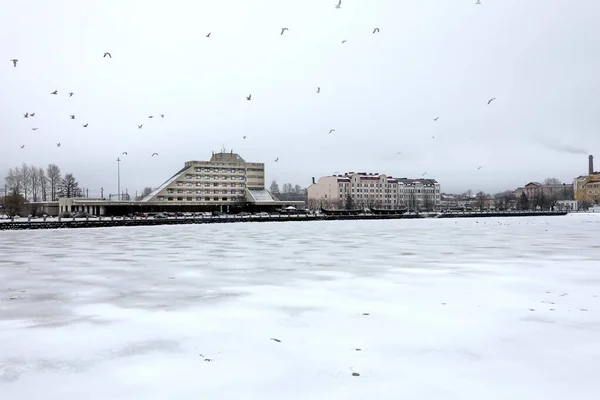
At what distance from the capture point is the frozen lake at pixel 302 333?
5.57 meters

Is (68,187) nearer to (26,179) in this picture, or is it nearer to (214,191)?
(26,179)

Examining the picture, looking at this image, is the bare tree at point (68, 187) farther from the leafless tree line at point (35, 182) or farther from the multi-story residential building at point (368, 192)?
the multi-story residential building at point (368, 192)

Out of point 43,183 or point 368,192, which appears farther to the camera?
point 368,192

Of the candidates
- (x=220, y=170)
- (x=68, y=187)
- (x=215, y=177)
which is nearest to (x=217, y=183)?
(x=215, y=177)

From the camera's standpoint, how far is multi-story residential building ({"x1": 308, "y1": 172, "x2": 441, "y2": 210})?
505 feet

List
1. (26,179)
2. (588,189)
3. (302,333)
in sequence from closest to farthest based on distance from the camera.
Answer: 1. (302,333)
2. (26,179)
3. (588,189)

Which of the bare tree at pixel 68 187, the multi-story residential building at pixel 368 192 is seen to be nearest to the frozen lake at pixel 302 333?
the bare tree at pixel 68 187

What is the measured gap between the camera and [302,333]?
7.87m

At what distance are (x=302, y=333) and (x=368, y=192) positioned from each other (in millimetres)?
154151

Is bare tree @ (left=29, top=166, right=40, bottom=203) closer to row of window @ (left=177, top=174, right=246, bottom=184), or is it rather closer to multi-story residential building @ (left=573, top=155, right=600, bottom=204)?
row of window @ (left=177, top=174, right=246, bottom=184)

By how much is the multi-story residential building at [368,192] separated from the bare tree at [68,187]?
64991 mm

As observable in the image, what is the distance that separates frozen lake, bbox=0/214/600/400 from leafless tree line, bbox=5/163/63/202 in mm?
100289

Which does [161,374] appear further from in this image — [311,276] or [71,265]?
[71,265]

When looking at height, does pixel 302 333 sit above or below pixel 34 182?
below
